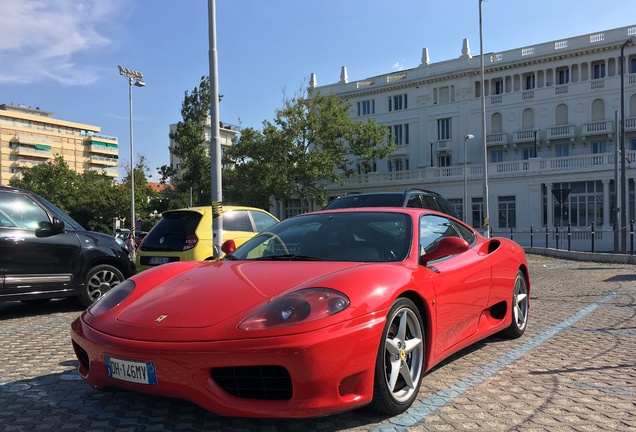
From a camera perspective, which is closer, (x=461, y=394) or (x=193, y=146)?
(x=461, y=394)

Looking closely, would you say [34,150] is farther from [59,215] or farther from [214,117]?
[59,215]

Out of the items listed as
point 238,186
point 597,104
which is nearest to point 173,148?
point 238,186

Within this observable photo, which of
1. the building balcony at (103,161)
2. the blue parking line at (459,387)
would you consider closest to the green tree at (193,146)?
the blue parking line at (459,387)

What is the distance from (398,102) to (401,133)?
Answer: 3.28 meters

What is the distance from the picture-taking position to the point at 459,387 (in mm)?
3645

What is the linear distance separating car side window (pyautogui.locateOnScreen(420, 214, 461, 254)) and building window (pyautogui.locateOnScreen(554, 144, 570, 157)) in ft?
153

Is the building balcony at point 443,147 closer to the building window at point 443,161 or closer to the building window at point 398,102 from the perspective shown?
the building window at point 443,161

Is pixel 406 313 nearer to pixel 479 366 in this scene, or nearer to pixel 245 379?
pixel 245 379

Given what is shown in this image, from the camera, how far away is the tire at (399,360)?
115 inches

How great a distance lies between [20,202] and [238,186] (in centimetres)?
3677

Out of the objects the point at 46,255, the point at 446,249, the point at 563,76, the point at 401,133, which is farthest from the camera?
the point at 401,133

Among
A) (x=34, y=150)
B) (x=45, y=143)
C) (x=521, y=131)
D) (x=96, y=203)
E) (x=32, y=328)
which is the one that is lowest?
(x=32, y=328)

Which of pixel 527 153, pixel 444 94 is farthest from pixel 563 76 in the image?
pixel 444 94

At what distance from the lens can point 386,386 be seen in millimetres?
2938
